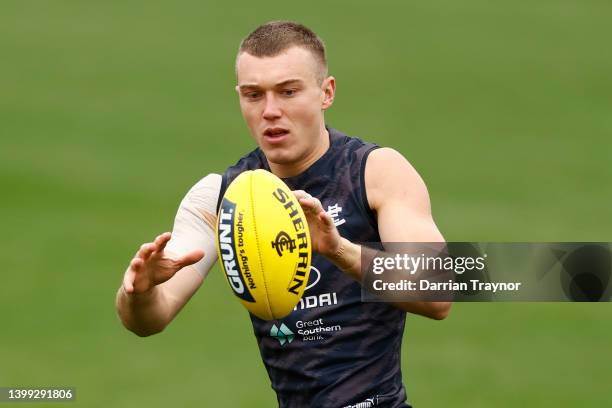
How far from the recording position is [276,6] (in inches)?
913

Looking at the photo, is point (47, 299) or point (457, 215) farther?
point (457, 215)

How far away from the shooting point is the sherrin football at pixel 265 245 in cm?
666

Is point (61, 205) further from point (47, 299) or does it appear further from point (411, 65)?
point (411, 65)

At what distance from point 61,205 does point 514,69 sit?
7.57m

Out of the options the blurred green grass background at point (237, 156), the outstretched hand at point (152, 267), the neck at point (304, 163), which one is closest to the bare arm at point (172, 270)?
the outstretched hand at point (152, 267)

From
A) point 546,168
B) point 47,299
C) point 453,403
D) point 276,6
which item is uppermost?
point 276,6

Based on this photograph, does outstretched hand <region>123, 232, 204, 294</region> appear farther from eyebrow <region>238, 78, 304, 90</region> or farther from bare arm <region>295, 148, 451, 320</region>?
eyebrow <region>238, 78, 304, 90</region>

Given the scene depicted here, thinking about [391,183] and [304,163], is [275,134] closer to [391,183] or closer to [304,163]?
[304,163]

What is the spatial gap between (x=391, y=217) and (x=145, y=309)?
129 cm

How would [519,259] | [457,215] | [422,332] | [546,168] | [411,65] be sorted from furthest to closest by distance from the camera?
[411,65] < [546,168] < [457,215] < [422,332] < [519,259]

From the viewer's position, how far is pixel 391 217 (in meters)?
7.21

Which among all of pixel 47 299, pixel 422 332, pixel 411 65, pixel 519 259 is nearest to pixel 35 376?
pixel 47 299

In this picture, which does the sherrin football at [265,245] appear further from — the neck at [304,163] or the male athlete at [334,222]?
the neck at [304,163]

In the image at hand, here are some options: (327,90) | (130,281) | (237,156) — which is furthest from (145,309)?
(237,156)
